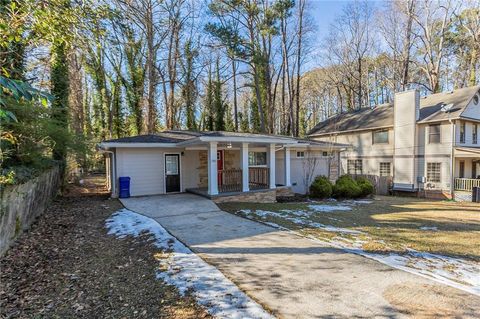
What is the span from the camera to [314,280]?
3588 mm

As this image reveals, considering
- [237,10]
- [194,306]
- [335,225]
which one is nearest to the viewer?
[194,306]

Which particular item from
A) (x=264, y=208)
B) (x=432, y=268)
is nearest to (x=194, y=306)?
(x=432, y=268)

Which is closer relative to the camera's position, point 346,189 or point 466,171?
point 346,189

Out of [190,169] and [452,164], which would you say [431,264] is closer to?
[190,169]

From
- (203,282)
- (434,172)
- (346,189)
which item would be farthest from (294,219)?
(434,172)

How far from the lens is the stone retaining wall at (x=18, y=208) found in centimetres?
450

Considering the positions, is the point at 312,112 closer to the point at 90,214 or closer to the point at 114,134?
the point at 114,134

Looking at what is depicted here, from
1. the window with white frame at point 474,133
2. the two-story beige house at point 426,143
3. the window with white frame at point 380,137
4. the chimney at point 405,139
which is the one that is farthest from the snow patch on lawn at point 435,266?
the window with white frame at point 474,133

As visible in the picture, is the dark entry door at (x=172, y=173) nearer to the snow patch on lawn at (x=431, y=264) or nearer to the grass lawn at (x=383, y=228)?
the grass lawn at (x=383, y=228)

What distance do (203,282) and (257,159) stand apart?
10.8 meters

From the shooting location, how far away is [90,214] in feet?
26.2

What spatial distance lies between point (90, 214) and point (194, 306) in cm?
651

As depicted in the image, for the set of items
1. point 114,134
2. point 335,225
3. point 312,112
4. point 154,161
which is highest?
point 312,112

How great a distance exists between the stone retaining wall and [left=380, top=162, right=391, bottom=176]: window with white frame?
829 inches
